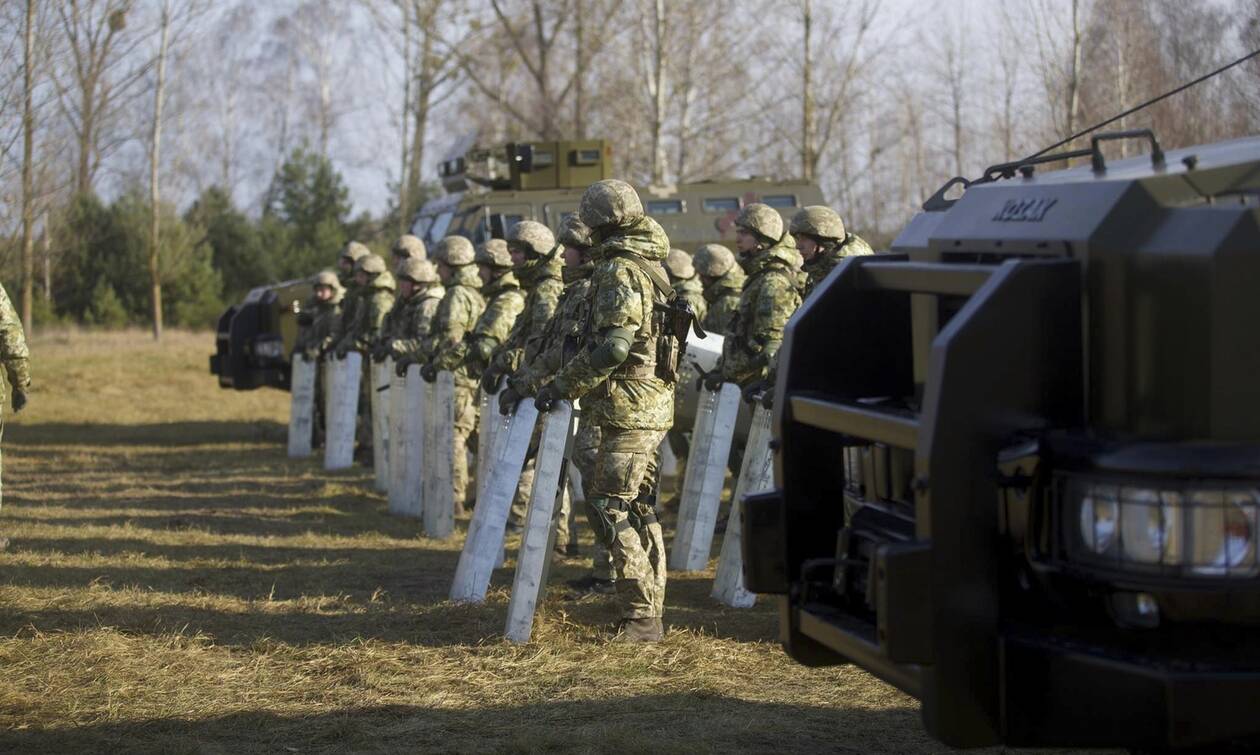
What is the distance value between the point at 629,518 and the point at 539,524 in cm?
41

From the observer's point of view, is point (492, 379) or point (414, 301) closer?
point (492, 379)

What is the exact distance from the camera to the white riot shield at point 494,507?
746 cm

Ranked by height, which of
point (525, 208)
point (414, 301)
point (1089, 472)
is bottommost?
point (1089, 472)

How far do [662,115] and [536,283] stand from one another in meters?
16.6

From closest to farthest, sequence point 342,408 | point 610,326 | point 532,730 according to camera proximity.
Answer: point 532,730, point 610,326, point 342,408

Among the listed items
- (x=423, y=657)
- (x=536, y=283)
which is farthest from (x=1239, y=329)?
(x=536, y=283)

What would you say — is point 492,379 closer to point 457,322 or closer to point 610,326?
point 457,322

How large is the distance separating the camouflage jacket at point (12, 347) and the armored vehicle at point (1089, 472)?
7.20 metres

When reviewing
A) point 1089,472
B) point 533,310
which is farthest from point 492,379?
point 1089,472

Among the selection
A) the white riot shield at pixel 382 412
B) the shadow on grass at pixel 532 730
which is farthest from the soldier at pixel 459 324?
the shadow on grass at pixel 532 730

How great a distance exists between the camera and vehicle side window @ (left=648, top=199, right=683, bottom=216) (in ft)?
57.3

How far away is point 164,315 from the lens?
3722 centimetres

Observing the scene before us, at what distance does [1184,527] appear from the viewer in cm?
321

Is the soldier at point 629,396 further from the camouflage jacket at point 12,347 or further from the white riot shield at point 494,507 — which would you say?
the camouflage jacket at point 12,347
